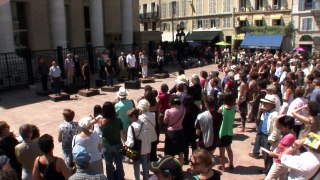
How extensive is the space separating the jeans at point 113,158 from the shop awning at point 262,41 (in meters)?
34.6

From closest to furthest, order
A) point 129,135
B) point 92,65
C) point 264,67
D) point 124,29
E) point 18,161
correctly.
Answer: point 18,161 < point 129,135 < point 264,67 < point 92,65 < point 124,29

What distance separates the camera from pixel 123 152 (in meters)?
6.00

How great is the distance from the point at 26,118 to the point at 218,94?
7040 millimetres

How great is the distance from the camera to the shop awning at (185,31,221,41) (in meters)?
44.2

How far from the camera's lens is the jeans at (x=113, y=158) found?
19.6 ft

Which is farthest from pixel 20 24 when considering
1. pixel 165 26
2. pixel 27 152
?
pixel 165 26

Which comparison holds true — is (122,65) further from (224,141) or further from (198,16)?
(198,16)

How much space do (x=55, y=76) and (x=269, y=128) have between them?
35.1 feet

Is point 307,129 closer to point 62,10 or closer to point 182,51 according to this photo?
point 62,10

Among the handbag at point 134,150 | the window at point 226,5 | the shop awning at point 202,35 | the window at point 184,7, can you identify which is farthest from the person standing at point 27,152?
the window at point 184,7

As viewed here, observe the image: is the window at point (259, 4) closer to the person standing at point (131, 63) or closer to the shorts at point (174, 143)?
the person standing at point (131, 63)

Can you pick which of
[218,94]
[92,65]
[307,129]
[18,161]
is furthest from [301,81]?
[92,65]

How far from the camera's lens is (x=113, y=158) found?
620 cm

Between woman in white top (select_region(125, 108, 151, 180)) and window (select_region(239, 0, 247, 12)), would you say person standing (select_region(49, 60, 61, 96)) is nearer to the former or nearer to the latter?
woman in white top (select_region(125, 108, 151, 180))
